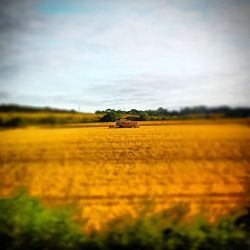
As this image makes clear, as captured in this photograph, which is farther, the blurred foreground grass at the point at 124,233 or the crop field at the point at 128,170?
the crop field at the point at 128,170

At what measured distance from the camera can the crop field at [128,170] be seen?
290 inches

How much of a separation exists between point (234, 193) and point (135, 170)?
4279 mm

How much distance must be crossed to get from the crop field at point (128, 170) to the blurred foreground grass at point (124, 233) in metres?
0.41

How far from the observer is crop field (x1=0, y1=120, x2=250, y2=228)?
7.37m

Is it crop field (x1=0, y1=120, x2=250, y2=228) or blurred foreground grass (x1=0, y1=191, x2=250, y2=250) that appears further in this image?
crop field (x1=0, y1=120, x2=250, y2=228)

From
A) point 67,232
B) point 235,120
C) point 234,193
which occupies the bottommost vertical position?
point 234,193

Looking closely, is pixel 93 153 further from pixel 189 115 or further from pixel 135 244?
pixel 135 244

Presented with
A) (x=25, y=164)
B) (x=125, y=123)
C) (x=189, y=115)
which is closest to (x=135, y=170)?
(x=25, y=164)

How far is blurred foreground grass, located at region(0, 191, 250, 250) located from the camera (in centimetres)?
414

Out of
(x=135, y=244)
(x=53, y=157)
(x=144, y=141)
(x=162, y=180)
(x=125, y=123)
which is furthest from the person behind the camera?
(x=125, y=123)

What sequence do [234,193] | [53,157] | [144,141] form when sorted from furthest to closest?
[144,141] → [53,157] → [234,193]

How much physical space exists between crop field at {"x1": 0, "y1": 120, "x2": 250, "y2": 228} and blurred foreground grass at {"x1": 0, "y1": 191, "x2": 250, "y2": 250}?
0.41 metres

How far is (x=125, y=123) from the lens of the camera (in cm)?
2395

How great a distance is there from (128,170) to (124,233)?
319 inches
